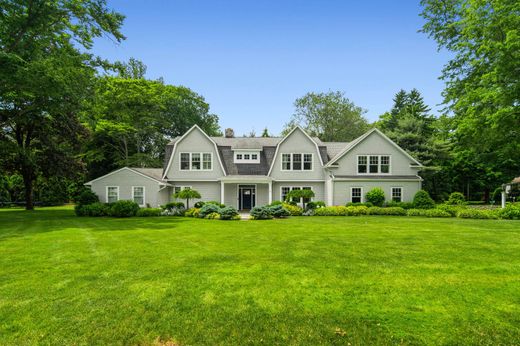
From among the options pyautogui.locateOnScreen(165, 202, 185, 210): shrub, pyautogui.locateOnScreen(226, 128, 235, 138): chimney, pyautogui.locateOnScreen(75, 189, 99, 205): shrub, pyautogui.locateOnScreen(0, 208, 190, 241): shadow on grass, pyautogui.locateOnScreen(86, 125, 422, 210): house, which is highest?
pyautogui.locateOnScreen(226, 128, 235, 138): chimney

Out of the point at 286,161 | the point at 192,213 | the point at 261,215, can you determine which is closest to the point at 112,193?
the point at 192,213

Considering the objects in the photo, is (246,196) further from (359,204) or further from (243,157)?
(359,204)

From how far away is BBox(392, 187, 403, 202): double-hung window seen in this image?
22.5 meters

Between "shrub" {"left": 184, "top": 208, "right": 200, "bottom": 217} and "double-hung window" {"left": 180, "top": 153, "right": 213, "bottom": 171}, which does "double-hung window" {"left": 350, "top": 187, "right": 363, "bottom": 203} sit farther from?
"shrub" {"left": 184, "top": 208, "right": 200, "bottom": 217}

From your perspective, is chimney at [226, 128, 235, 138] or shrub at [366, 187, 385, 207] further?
chimney at [226, 128, 235, 138]

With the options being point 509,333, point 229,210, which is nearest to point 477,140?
point 229,210

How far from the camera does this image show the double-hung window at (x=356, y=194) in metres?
22.5

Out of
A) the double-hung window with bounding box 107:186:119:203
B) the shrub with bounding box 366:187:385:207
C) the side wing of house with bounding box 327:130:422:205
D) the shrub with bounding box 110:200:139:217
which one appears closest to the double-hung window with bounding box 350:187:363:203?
the side wing of house with bounding box 327:130:422:205

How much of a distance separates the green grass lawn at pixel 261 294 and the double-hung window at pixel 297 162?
15280 mm

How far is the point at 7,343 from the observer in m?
Result: 3.51

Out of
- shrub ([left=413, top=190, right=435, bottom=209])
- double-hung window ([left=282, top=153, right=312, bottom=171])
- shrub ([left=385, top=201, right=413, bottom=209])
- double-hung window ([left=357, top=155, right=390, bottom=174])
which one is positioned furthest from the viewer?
double-hung window ([left=282, top=153, right=312, bottom=171])

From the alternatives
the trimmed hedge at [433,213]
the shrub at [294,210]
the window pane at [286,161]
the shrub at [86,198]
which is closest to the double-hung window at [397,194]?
the trimmed hedge at [433,213]

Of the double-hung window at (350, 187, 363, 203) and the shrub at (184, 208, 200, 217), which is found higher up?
the double-hung window at (350, 187, 363, 203)

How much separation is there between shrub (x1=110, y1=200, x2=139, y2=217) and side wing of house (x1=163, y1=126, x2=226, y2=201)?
5013 millimetres
